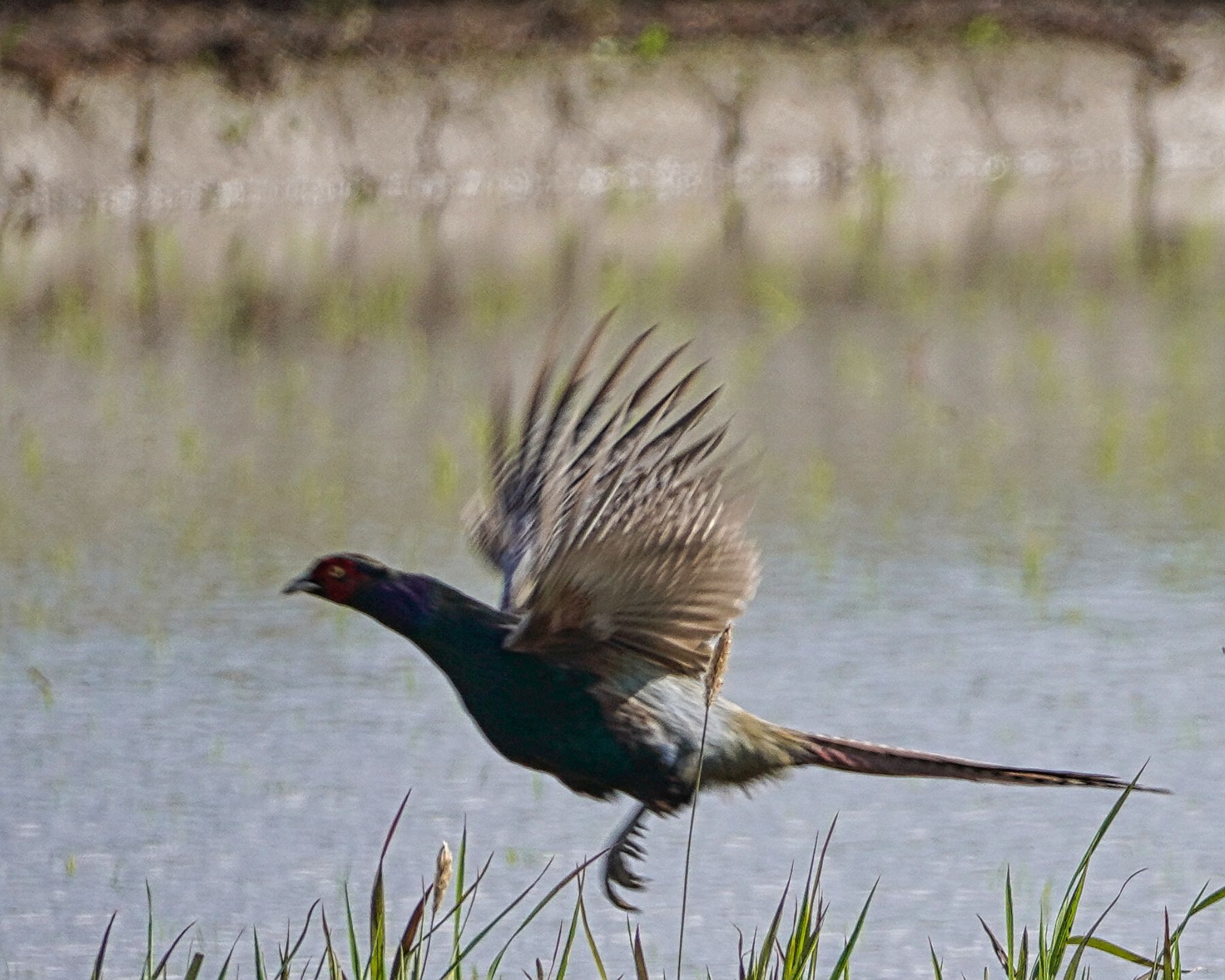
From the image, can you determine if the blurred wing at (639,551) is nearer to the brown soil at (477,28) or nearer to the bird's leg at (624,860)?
the bird's leg at (624,860)

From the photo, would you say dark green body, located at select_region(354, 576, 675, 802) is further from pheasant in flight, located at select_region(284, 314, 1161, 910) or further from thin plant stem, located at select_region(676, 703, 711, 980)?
thin plant stem, located at select_region(676, 703, 711, 980)

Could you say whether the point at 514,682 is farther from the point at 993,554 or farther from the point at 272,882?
the point at 993,554

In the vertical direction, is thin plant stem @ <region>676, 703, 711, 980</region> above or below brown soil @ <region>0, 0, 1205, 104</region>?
below

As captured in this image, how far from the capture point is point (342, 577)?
10.6 feet

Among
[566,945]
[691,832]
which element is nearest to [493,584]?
[566,945]

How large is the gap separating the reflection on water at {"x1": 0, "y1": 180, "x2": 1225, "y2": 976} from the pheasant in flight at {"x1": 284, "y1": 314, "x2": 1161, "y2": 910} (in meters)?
0.42

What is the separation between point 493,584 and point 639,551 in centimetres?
272

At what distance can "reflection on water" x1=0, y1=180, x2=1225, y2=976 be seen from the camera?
4.10 meters

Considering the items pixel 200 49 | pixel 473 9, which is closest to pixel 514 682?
pixel 200 49

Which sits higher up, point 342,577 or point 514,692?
point 342,577

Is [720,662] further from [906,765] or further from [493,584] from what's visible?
[493,584]

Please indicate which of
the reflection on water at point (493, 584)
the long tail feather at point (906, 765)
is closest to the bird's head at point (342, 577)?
the long tail feather at point (906, 765)

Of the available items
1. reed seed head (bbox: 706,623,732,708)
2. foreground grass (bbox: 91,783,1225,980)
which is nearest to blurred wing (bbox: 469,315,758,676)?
A: foreground grass (bbox: 91,783,1225,980)

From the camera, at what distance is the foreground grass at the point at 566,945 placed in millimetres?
2492
